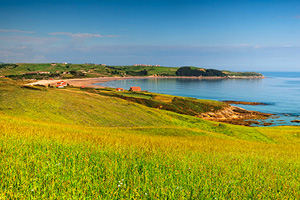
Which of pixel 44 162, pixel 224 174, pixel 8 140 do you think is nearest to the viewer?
pixel 44 162

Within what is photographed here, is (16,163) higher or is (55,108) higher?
(16,163)

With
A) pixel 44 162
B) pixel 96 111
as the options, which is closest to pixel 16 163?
pixel 44 162

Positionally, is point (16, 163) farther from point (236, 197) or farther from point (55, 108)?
point (55, 108)

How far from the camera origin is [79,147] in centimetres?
945

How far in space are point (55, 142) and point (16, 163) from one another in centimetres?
338

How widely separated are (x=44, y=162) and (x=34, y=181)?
1397 mm

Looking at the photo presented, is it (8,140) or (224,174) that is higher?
(8,140)

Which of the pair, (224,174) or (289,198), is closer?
(289,198)

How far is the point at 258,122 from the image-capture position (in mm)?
90438

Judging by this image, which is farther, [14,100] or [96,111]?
[96,111]

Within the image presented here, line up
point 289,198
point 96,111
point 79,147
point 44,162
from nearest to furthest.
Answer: point 289,198
point 44,162
point 79,147
point 96,111

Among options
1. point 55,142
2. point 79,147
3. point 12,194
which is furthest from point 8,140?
point 12,194

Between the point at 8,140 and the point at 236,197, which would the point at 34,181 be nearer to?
the point at 8,140

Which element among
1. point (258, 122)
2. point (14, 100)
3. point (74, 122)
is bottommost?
point (258, 122)
